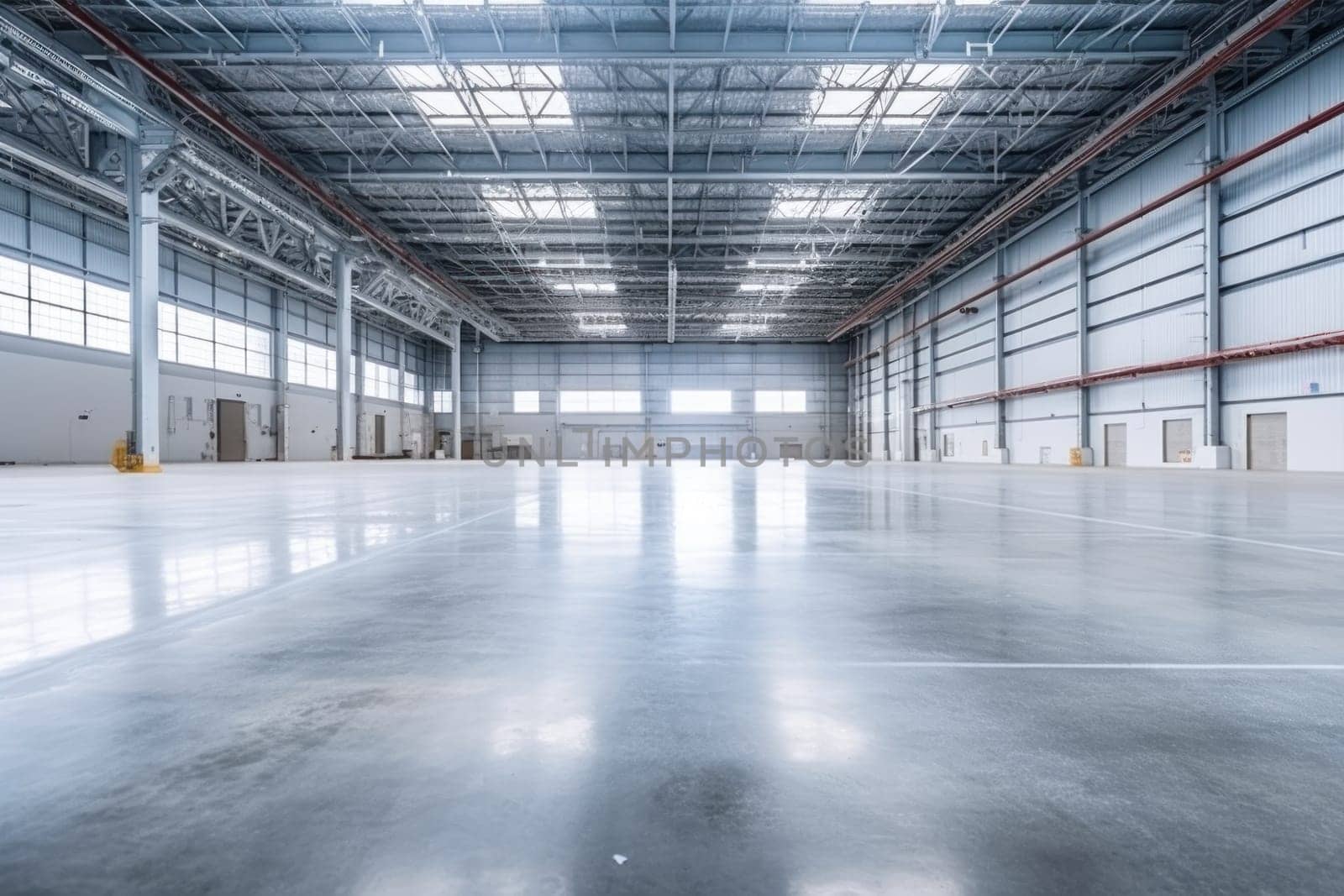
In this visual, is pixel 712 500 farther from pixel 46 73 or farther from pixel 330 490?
pixel 46 73

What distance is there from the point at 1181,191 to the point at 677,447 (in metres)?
32.3

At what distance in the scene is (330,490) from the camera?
32.8 feet

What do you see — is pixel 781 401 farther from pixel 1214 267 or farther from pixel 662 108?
pixel 662 108

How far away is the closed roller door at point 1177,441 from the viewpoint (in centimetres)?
Answer: 1909

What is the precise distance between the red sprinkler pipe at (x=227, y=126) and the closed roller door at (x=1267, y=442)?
2630 cm

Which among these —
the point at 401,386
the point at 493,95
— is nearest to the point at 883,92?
the point at 493,95

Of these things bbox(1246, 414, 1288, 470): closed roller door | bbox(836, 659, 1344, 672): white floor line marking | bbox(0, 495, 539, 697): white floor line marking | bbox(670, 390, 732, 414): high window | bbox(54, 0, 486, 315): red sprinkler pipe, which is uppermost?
bbox(54, 0, 486, 315): red sprinkler pipe

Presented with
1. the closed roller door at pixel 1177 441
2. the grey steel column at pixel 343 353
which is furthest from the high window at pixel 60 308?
the closed roller door at pixel 1177 441

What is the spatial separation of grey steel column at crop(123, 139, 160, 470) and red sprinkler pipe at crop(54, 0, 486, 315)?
6.15 ft

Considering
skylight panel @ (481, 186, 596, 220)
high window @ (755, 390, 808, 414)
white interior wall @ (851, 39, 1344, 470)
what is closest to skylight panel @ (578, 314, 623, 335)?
high window @ (755, 390, 808, 414)

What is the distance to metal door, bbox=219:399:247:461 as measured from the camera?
29.9 metres

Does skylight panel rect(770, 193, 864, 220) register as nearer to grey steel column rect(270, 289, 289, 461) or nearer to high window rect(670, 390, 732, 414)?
high window rect(670, 390, 732, 414)

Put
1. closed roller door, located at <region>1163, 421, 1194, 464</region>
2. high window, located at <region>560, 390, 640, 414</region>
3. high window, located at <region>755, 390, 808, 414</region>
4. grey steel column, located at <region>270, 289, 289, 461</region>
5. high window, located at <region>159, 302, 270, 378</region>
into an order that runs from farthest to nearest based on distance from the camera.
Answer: high window, located at <region>755, 390, 808, 414</region> < high window, located at <region>560, 390, 640, 414</region> < grey steel column, located at <region>270, 289, 289, 461</region> < high window, located at <region>159, 302, 270, 378</region> < closed roller door, located at <region>1163, 421, 1194, 464</region>

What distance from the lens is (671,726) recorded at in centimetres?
147
